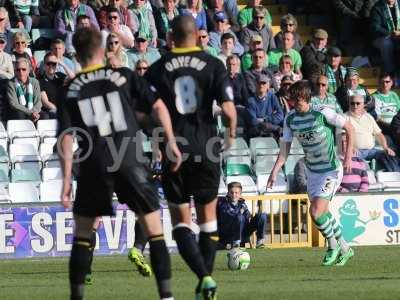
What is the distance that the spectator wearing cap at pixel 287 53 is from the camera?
23125 millimetres

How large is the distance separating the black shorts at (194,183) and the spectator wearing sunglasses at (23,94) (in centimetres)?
937

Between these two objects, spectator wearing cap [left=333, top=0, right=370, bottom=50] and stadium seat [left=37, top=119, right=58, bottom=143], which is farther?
spectator wearing cap [left=333, top=0, right=370, bottom=50]

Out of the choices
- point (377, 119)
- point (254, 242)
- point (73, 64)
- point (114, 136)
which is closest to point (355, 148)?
point (377, 119)

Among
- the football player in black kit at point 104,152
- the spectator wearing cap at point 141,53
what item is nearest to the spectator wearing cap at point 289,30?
the spectator wearing cap at point 141,53

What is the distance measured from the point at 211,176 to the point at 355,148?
10646 mm

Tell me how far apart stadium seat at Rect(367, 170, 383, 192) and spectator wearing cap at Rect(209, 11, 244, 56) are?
327 centimetres

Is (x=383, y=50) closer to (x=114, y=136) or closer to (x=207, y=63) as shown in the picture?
(x=207, y=63)

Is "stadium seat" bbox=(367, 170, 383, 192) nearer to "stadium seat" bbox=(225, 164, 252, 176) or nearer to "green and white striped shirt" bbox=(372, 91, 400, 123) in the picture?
"green and white striped shirt" bbox=(372, 91, 400, 123)

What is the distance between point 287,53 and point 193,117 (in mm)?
12073

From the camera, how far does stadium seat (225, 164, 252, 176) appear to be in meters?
21.1

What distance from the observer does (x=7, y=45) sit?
21.5 metres

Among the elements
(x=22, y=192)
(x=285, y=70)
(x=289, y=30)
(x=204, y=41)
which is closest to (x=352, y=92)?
(x=285, y=70)

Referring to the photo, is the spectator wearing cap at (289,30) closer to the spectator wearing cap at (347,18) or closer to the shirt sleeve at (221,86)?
the spectator wearing cap at (347,18)

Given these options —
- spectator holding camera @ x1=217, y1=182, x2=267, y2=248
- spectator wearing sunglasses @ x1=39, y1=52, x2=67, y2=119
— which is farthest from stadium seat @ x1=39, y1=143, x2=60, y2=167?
spectator holding camera @ x1=217, y1=182, x2=267, y2=248
